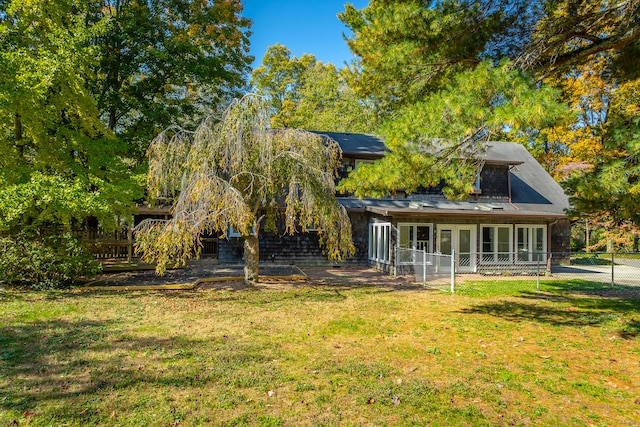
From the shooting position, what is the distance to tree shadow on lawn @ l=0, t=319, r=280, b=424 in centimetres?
405

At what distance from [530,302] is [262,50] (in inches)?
1249

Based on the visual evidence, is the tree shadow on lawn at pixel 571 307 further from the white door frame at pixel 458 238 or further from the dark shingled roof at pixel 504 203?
the dark shingled roof at pixel 504 203

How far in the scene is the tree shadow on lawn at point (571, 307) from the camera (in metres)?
8.30

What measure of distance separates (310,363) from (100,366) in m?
2.82

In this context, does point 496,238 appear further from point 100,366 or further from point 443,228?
point 100,366

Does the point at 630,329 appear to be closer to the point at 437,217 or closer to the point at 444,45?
the point at 444,45

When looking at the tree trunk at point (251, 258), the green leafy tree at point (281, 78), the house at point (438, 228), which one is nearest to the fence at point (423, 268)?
the house at point (438, 228)

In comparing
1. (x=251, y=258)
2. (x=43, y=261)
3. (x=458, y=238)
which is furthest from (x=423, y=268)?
(x=43, y=261)

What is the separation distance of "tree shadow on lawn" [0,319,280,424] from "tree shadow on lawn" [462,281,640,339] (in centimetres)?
595

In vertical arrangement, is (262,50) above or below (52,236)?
above

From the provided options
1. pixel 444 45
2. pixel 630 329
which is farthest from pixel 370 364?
pixel 444 45

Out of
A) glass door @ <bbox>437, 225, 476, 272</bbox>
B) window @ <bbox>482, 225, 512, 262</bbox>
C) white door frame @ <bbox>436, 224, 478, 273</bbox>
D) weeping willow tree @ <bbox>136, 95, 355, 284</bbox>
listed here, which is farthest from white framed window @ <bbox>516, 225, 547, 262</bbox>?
weeping willow tree @ <bbox>136, 95, 355, 284</bbox>

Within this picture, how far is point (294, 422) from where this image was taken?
3.71m

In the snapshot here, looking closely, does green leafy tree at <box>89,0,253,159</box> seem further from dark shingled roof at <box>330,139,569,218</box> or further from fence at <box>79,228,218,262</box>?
dark shingled roof at <box>330,139,569,218</box>
